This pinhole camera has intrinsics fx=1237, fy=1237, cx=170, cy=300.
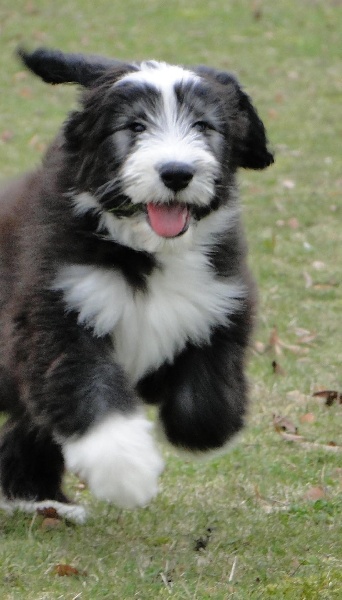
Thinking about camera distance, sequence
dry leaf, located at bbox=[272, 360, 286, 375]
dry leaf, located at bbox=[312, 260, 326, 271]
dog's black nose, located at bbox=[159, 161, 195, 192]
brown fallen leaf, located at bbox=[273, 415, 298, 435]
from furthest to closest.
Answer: dry leaf, located at bbox=[312, 260, 326, 271] < dry leaf, located at bbox=[272, 360, 286, 375] < brown fallen leaf, located at bbox=[273, 415, 298, 435] < dog's black nose, located at bbox=[159, 161, 195, 192]

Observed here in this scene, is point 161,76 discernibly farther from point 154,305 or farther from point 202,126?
point 154,305

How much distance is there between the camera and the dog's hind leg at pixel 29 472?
5.05 m

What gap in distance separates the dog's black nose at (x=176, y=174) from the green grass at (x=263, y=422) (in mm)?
1291

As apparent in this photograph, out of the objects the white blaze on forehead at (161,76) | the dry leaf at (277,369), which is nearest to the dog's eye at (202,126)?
the white blaze on forehead at (161,76)

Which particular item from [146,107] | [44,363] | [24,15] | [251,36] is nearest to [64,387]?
[44,363]

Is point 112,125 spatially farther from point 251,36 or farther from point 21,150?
point 251,36

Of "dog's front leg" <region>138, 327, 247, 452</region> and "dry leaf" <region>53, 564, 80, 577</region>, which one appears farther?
"dog's front leg" <region>138, 327, 247, 452</region>

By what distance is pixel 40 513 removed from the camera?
16.3ft

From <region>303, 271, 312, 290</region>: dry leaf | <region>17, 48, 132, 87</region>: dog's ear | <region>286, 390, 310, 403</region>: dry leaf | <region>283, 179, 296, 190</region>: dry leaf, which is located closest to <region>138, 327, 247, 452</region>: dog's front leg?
<region>17, 48, 132, 87</region>: dog's ear

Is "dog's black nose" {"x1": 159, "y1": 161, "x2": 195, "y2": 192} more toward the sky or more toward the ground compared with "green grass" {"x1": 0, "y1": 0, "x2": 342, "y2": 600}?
more toward the sky

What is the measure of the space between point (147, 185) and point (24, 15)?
1570 centimetres

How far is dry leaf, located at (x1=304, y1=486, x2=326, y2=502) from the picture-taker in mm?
5109

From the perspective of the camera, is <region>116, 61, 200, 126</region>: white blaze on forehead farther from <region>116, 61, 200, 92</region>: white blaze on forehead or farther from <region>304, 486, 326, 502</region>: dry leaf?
<region>304, 486, 326, 502</region>: dry leaf

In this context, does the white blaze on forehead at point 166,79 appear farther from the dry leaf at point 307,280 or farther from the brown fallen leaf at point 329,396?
the dry leaf at point 307,280
